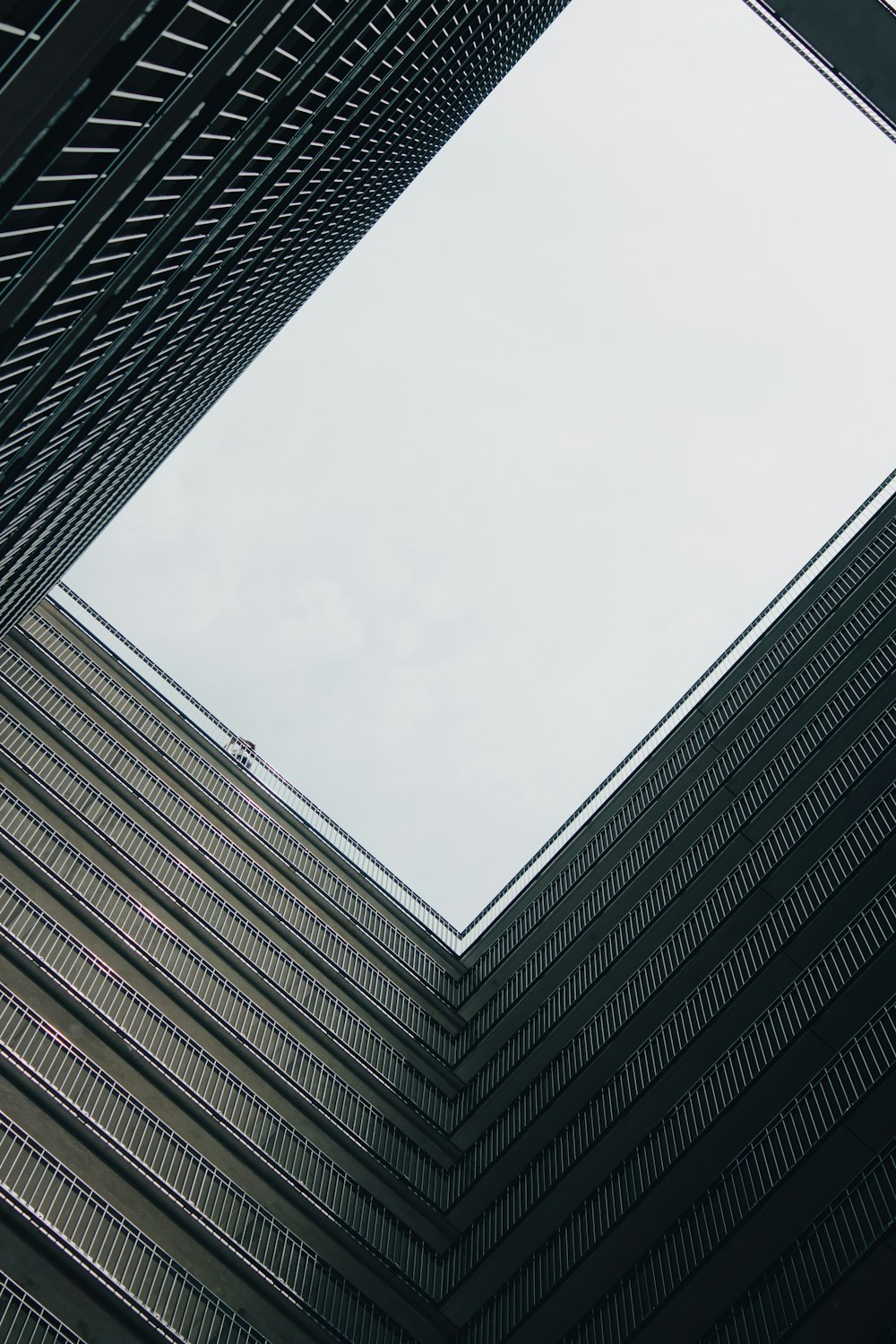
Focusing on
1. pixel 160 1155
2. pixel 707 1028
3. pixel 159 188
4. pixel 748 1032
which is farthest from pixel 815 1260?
pixel 159 188

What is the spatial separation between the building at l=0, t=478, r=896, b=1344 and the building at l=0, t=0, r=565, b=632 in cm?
940

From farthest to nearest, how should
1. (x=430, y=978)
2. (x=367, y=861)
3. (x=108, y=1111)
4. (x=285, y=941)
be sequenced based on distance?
(x=367, y=861) → (x=430, y=978) → (x=285, y=941) → (x=108, y=1111)

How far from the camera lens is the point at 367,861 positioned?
1497 inches

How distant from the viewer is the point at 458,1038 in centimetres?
3359

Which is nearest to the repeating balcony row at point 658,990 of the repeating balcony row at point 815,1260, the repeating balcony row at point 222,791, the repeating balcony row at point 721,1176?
the repeating balcony row at point 721,1176

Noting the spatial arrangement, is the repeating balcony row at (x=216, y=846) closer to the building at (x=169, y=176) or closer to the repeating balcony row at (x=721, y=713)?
the building at (x=169, y=176)

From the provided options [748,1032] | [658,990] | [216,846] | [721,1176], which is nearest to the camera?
[721,1176]

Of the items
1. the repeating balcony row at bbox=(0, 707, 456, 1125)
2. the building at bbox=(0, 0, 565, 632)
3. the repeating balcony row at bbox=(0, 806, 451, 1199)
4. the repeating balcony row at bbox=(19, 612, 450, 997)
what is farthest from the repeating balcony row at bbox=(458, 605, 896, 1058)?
the building at bbox=(0, 0, 565, 632)

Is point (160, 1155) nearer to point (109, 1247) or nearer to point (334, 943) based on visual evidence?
point (109, 1247)

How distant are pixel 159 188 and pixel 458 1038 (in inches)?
1090

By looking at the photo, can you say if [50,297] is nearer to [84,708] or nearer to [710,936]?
[84,708]

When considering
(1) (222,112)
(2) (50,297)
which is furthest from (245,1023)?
(1) (222,112)

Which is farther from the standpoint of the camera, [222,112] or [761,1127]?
[761,1127]

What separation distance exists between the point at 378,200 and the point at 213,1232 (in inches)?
1509
